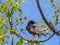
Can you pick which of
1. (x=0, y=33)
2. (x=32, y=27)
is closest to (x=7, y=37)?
(x=0, y=33)

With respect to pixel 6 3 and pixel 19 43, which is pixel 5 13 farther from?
pixel 19 43

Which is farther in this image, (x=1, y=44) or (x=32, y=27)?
(x=1, y=44)

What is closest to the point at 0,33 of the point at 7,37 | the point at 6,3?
the point at 7,37

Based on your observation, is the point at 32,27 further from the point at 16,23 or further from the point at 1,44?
the point at 1,44

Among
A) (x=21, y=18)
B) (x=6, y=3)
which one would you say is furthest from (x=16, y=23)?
(x=6, y=3)

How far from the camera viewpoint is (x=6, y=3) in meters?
2.24

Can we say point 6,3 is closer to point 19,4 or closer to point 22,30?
point 19,4

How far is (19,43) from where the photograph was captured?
2244mm

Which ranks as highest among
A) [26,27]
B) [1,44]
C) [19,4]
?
[19,4]

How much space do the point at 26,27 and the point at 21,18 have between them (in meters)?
0.12

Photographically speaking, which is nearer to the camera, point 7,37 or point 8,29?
point 8,29

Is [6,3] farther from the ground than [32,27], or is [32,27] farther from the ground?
[6,3]

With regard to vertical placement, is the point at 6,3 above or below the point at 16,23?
above

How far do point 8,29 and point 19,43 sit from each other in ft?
0.46
